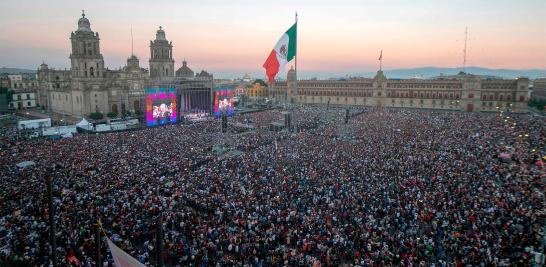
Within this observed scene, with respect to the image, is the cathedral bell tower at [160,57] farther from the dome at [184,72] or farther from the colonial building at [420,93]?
the colonial building at [420,93]

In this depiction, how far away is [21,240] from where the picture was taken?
Result: 41.8 feet

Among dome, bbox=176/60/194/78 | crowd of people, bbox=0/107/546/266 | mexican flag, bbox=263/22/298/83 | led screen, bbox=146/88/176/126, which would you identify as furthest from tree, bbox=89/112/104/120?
A: mexican flag, bbox=263/22/298/83

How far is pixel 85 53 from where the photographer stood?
5303 centimetres

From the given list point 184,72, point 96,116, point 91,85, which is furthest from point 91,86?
point 184,72

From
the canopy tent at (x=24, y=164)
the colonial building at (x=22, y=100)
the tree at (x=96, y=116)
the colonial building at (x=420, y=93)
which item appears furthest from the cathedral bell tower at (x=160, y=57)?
the canopy tent at (x=24, y=164)

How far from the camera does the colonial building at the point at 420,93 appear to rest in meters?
64.6

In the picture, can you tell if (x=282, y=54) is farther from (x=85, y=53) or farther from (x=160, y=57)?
(x=160, y=57)

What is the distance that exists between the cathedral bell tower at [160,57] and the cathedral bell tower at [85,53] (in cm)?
1247

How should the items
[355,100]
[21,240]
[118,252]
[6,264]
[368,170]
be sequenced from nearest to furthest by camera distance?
[118,252] → [6,264] → [21,240] → [368,170] → [355,100]

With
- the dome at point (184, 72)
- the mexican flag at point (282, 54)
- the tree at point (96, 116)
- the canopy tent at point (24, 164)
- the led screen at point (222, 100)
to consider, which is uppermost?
the dome at point (184, 72)

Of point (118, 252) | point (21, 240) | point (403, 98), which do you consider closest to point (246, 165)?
point (21, 240)

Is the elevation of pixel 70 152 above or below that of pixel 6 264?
above

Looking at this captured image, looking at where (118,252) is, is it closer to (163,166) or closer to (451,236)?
(451,236)

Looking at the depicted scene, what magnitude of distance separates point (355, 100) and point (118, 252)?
80.2 m
